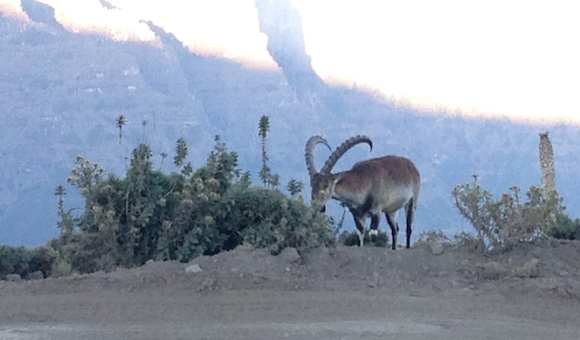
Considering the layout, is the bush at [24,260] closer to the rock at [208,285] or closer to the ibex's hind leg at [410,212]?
the rock at [208,285]

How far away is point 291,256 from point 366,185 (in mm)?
4500

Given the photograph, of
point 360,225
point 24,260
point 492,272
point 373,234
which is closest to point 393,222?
point 373,234

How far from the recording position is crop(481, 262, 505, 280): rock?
10.9 meters

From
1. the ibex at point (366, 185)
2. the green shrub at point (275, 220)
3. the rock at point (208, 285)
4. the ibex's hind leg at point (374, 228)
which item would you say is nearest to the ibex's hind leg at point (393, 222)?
the ibex at point (366, 185)

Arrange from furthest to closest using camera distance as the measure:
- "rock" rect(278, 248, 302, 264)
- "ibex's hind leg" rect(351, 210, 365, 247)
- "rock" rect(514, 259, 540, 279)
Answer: "ibex's hind leg" rect(351, 210, 365, 247) < "rock" rect(278, 248, 302, 264) < "rock" rect(514, 259, 540, 279)

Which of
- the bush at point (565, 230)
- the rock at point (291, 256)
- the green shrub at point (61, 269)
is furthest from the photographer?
the bush at point (565, 230)

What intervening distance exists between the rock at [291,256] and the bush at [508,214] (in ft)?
8.66

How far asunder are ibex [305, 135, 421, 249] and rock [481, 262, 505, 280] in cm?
341

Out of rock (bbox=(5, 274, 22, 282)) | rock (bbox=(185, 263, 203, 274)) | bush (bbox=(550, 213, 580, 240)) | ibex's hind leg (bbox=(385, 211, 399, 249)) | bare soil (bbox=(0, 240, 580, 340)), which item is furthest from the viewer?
ibex's hind leg (bbox=(385, 211, 399, 249))

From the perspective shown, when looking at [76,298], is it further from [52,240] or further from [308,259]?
[52,240]

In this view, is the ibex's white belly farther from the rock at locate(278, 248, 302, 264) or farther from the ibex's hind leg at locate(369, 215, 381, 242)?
the rock at locate(278, 248, 302, 264)

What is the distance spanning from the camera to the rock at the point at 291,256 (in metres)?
11.0

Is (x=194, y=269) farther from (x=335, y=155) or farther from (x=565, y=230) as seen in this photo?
(x=565, y=230)

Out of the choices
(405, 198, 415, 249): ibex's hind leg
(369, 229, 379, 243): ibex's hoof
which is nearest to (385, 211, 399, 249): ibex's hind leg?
(405, 198, 415, 249): ibex's hind leg
